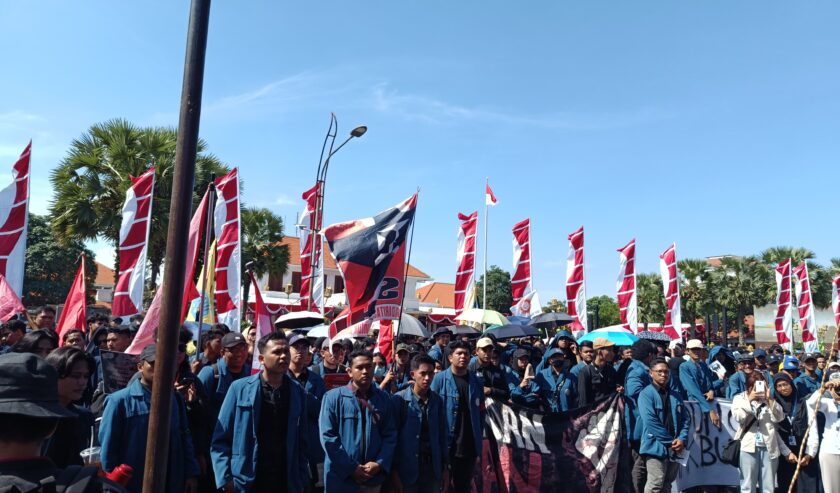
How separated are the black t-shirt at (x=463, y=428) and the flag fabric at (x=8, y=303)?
6.30m

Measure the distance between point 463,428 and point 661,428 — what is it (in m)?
2.45

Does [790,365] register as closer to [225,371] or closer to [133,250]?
[225,371]

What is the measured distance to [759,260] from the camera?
41.6 meters

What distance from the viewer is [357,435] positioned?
5.09m

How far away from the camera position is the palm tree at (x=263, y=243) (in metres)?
28.4

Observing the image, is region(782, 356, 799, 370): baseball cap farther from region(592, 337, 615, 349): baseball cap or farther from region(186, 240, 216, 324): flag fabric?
region(186, 240, 216, 324): flag fabric

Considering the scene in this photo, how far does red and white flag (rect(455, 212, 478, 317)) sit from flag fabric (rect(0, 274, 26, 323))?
11.2 metres

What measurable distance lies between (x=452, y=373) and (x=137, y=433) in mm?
3188

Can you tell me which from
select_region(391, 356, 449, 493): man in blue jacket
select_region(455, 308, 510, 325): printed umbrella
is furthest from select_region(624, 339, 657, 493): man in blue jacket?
select_region(455, 308, 510, 325): printed umbrella

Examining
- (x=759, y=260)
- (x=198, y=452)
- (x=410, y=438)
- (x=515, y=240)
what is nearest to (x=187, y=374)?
(x=198, y=452)

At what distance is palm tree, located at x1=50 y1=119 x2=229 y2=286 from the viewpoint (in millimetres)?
19453

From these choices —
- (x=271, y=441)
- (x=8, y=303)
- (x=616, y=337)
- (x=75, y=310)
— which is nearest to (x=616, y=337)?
(x=616, y=337)

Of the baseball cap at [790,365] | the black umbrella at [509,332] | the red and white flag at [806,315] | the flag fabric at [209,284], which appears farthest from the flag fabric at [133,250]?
the red and white flag at [806,315]

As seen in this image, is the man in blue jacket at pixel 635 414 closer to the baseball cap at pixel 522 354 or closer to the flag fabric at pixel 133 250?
the baseball cap at pixel 522 354
